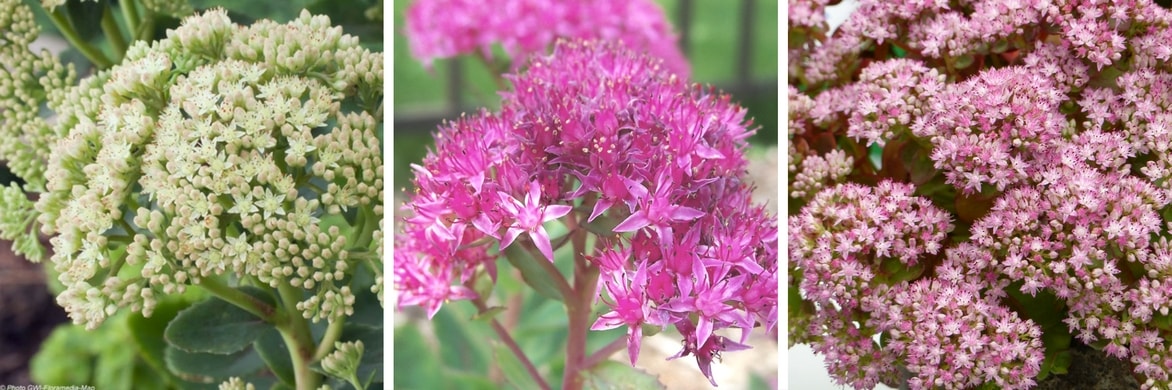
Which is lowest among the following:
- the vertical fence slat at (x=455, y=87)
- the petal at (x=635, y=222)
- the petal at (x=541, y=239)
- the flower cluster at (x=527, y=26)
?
the petal at (x=541, y=239)

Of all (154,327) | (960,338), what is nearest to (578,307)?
(960,338)

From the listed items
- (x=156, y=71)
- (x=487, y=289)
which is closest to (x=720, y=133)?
(x=487, y=289)

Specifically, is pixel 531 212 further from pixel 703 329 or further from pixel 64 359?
pixel 64 359

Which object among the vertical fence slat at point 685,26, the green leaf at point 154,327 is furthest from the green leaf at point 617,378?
the green leaf at point 154,327

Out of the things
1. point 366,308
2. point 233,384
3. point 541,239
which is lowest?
point 233,384

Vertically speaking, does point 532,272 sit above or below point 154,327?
above

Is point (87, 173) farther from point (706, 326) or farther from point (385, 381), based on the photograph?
point (706, 326)

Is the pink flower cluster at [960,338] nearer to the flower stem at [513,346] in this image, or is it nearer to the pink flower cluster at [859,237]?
the pink flower cluster at [859,237]
